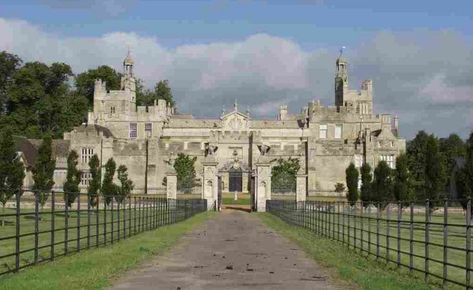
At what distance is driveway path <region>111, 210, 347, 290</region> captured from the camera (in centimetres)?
1415

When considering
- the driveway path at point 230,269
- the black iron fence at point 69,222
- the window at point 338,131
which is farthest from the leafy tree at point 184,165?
the driveway path at point 230,269

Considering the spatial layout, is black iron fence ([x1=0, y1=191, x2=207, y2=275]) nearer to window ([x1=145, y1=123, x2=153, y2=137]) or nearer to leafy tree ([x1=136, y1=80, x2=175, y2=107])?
window ([x1=145, y1=123, x2=153, y2=137])

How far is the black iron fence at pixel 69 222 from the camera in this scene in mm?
16703

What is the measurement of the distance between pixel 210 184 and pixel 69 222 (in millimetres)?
30225

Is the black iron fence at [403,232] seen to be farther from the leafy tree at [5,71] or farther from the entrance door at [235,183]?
the leafy tree at [5,71]

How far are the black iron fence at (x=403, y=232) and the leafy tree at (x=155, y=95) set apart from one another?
82090 mm

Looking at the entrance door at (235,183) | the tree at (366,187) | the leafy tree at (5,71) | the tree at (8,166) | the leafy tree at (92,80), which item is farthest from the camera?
the leafy tree at (92,80)

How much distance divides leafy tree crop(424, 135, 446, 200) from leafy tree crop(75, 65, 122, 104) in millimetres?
72355

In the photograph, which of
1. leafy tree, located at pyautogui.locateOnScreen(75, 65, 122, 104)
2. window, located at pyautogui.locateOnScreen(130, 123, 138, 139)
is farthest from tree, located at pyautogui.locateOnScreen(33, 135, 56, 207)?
leafy tree, located at pyautogui.locateOnScreen(75, 65, 122, 104)

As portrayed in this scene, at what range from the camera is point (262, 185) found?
200ft

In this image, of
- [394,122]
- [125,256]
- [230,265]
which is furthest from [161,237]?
[394,122]

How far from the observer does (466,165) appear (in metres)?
54.6

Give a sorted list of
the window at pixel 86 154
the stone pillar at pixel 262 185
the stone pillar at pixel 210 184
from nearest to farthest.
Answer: the stone pillar at pixel 262 185
the stone pillar at pixel 210 184
the window at pixel 86 154

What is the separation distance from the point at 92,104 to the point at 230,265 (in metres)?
106
